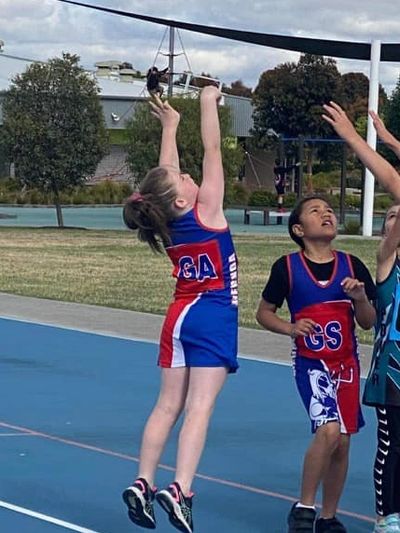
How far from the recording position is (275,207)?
155 ft

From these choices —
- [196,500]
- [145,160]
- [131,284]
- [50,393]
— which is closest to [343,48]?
[145,160]

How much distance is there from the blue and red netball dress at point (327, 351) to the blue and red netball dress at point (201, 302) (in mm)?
377

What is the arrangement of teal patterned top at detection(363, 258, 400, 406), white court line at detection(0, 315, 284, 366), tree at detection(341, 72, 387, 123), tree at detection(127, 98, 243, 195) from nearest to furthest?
1. teal patterned top at detection(363, 258, 400, 406)
2. white court line at detection(0, 315, 284, 366)
3. tree at detection(127, 98, 243, 195)
4. tree at detection(341, 72, 387, 123)

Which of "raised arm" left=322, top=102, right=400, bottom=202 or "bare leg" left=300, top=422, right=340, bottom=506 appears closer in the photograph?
"raised arm" left=322, top=102, right=400, bottom=202

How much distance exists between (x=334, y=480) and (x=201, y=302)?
1.12m

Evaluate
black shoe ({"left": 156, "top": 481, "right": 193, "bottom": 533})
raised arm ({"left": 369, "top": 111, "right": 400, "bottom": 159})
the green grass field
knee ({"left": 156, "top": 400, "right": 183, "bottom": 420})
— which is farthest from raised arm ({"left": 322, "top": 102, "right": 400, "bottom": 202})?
the green grass field

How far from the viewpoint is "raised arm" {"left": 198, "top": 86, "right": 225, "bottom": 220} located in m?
5.74

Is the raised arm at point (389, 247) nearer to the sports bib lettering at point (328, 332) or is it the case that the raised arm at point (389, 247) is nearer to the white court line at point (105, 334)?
the sports bib lettering at point (328, 332)

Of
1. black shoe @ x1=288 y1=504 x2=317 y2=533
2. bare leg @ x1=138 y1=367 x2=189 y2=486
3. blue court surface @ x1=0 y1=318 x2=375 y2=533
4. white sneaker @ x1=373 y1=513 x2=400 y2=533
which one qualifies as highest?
bare leg @ x1=138 y1=367 x2=189 y2=486

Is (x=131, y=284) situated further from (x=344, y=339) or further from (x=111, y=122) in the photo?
(x=111, y=122)

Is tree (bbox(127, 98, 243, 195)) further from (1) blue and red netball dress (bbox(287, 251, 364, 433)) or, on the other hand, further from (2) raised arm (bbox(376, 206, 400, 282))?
(2) raised arm (bbox(376, 206, 400, 282))

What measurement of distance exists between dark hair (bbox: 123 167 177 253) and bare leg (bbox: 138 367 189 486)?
581 millimetres

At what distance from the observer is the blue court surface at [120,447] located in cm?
646

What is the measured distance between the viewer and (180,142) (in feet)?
123
